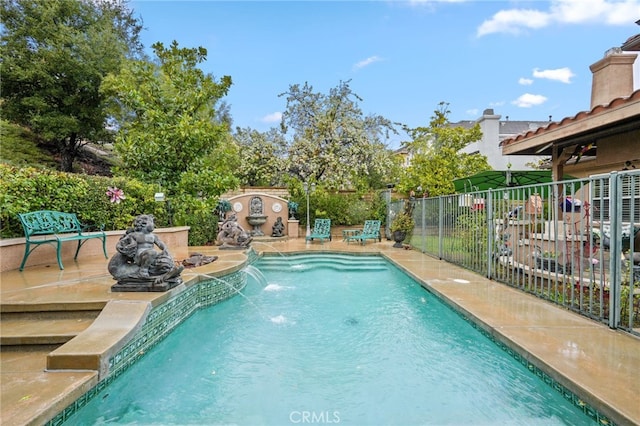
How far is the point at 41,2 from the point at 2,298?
18.7 m

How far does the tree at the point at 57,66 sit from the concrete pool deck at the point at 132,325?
14.5 meters

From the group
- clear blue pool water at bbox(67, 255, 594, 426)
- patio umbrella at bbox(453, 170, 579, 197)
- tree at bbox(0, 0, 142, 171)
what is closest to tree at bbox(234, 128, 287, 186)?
tree at bbox(0, 0, 142, 171)

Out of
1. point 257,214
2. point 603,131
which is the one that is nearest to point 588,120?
point 603,131

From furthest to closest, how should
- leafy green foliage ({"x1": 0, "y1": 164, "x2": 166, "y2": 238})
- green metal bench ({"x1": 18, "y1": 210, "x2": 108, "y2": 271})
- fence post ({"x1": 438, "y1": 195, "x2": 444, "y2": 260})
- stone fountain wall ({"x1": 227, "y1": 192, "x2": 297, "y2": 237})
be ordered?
stone fountain wall ({"x1": 227, "y1": 192, "x2": 297, "y2": 237}) → fence post ({"x1": 438, "y1": 195, "x2": 444, "y2": 260}) → leafy green foliage ({"x1": 0, "y1": 164, "x2": 166, "y2": 238}) → green metal bench ({"x1": 18, "y1": 210, "x2": 108, "y2": 271})

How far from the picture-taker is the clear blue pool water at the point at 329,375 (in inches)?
94.3

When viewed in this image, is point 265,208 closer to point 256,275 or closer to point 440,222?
point 256,275

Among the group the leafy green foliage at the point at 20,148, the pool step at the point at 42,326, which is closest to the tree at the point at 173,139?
the pool step at the point at 42,326

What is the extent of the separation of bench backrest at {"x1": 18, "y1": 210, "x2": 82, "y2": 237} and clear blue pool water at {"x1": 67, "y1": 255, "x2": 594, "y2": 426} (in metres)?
3.04

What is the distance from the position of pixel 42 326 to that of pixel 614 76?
10.2 metres

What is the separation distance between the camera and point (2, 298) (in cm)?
362

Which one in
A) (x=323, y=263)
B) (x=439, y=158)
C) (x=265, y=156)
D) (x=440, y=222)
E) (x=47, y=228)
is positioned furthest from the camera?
(x=265, y=156)

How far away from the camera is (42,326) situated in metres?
3.24

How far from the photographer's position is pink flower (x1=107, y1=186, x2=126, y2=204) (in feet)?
23.7

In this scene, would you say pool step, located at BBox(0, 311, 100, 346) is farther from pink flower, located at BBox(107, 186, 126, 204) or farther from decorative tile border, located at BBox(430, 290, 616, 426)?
pink flower, located at BBox(107, 186, 126, 204)
